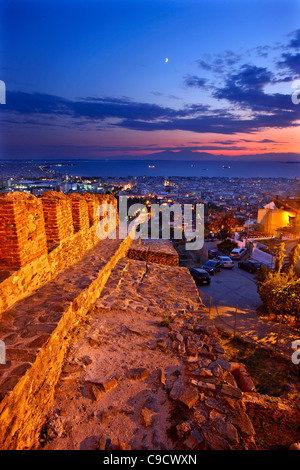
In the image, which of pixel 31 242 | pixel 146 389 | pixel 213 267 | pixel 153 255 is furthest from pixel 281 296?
pixel 31 242

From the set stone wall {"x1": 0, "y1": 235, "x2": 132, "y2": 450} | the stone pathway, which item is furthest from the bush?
stone wall {"x1": 0, "y1": 235, "x2": 132, "y2": 450}

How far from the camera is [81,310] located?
141 inches

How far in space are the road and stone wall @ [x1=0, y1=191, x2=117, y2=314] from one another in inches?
225

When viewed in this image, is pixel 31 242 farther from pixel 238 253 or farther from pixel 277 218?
pixel 277 218

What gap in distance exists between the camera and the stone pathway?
6.83ft

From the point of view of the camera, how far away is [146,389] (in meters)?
2.58

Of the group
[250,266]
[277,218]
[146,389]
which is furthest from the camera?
[277,218]

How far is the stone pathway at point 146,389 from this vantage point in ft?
6.83

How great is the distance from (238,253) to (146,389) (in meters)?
17.7

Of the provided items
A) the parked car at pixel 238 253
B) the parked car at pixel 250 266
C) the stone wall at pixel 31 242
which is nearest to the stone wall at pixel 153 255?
the stone wall at pixel 31 242

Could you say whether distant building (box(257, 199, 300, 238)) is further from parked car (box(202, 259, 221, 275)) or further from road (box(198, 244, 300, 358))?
road (box(198, 244, 300, 358))
